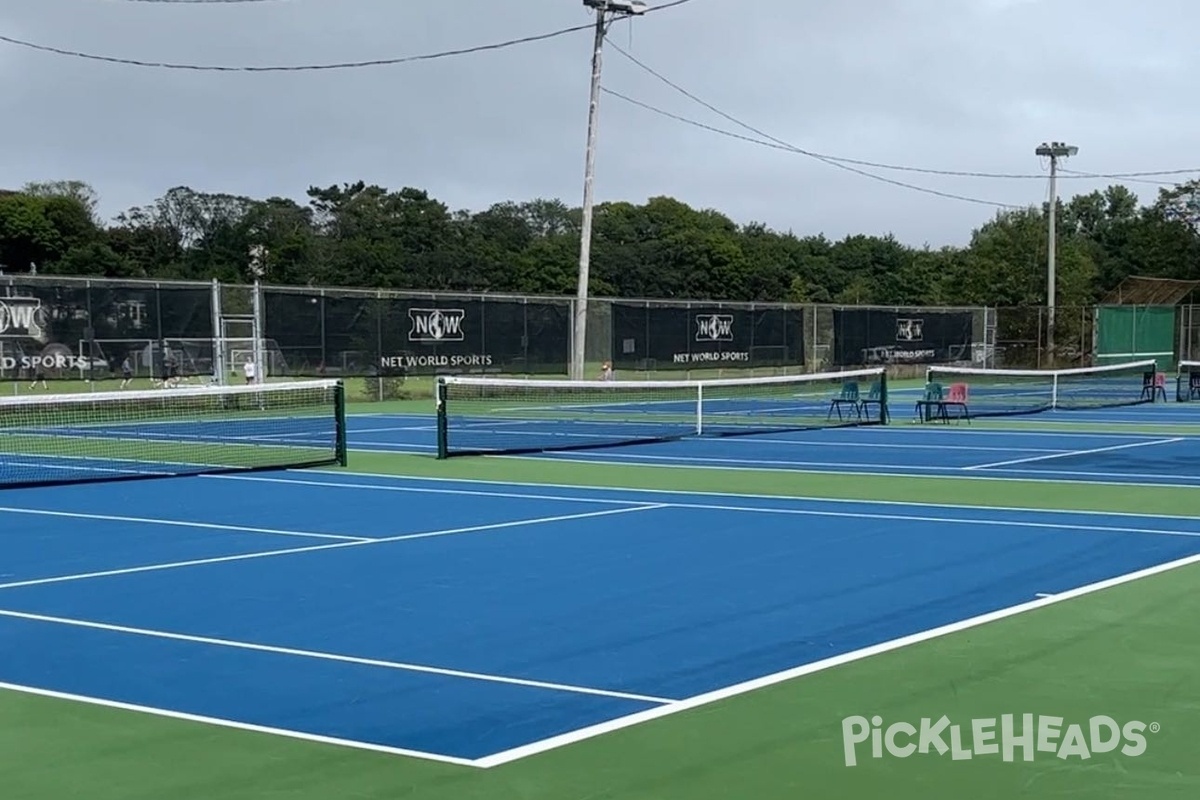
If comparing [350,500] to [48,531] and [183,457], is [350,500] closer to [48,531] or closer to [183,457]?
[48,531]

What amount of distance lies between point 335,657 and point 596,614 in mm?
1625

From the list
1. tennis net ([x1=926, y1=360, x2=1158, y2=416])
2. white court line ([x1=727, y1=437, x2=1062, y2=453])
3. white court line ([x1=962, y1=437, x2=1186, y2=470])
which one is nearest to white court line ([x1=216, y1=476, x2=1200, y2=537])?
white court line ([x1=962, y1=437, x2=1186, y2=470])

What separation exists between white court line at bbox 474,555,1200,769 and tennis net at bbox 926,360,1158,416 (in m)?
17.3

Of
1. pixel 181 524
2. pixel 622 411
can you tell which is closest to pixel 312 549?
pixel 181 524

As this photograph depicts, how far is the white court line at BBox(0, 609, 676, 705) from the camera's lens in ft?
20.0

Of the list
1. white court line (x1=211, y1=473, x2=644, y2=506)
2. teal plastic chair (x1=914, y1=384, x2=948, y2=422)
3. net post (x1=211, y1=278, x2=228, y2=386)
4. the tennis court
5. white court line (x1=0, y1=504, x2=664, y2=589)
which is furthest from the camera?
net post (x1=211, y1=278, x2=228, y2=386)

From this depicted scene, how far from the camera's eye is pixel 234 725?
18.3 ft

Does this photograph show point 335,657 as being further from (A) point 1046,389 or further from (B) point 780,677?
(A) point 1046,389

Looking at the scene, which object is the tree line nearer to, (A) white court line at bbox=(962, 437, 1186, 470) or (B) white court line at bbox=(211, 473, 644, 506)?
(A) white court line at bbox=(962, 437, 1186, 470)

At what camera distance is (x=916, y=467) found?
16.7 m

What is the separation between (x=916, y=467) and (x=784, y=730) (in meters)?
11.6

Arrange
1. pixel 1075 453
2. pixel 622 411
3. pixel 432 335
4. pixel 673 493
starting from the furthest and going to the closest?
pixel 432 335
pixel 622 411
pixel 1075 453
pixel 673 493

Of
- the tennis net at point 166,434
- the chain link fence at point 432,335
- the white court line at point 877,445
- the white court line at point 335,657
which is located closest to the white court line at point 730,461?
the white court line at point 877,445

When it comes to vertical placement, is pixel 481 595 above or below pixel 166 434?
above
